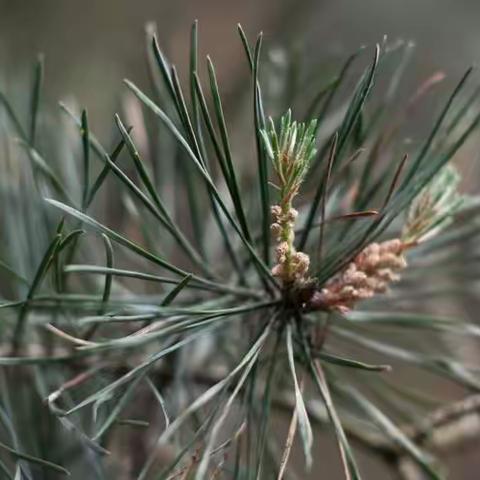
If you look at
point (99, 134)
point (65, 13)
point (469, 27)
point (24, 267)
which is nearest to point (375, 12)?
point (469, 27)

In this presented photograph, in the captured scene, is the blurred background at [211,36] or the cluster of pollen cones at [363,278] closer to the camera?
the cluster of pollen cones at [363,278]

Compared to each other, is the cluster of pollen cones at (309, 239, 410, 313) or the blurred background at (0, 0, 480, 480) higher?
the blurred background at (0, 0, 480, 480)

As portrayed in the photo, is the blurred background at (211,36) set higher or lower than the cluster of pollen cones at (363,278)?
higher

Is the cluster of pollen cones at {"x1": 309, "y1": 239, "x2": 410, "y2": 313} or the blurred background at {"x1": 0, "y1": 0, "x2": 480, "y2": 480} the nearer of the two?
the cluster of pollen cones at {"x1": 309, "y1": 239, "x2": 410, "y2": 313}

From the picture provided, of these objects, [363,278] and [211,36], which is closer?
[363,278]

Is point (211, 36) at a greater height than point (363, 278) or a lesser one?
greater

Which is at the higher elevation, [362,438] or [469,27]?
[469,27]

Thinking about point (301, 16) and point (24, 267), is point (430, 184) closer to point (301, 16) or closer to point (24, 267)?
point (24, 267)

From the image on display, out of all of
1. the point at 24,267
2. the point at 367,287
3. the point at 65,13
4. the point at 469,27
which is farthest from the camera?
the point at 469,27
